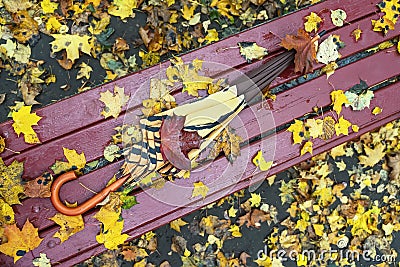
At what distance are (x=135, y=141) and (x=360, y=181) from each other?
1.57m

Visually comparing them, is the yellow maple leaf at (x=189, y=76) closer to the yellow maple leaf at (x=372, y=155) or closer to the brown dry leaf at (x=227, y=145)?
the brown dry leaf at (x=227, y=145)

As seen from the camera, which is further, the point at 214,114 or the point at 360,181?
the point at 360,181

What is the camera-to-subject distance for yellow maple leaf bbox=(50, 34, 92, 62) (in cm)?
281

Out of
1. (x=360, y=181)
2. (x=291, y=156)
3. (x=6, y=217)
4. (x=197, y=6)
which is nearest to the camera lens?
(x=6, y=217)

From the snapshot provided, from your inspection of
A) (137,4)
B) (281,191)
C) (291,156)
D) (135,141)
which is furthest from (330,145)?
(137,4)

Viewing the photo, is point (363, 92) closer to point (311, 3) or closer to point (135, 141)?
point (311, 3)

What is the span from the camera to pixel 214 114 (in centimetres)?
259

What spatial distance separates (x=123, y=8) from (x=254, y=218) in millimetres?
1508

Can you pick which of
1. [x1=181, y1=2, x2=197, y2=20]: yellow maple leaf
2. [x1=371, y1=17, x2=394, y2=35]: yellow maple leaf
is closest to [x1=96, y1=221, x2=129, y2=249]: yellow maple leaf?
[x1=181, y1=2, x2=197, y2=20]: yellow maple leaf

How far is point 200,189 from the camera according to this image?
8.79 ft

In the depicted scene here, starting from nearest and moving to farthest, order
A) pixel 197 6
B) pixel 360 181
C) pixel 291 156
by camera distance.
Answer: pixel 291 156, pixel 197 6, pixel 360 181

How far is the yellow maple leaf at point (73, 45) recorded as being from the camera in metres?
2.81

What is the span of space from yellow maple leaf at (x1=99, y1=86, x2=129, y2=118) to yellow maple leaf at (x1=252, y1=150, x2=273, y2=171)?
78cm

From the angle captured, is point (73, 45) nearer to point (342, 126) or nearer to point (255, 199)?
point (255, 199)
